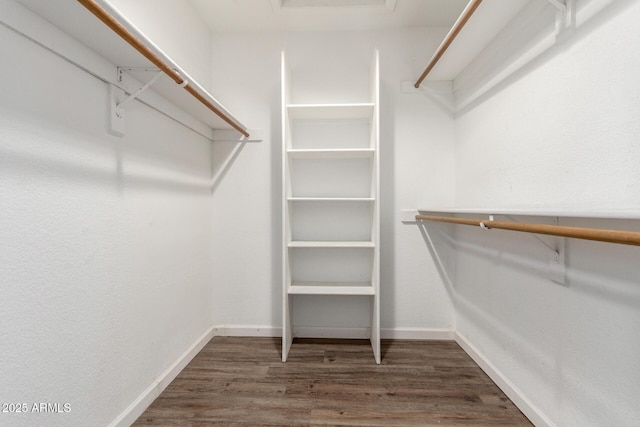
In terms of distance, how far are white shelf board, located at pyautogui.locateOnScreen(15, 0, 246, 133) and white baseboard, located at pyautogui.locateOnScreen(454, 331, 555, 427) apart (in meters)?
2.20

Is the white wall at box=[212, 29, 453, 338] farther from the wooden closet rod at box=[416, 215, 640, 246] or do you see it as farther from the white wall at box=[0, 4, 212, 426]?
the wooden closet rod at box=[416, 215, 640, 246]

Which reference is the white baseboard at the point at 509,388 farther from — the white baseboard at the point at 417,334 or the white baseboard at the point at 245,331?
the white baseboard at the point at 245,331

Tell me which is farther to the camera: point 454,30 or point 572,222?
point 454,30

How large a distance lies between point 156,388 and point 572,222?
2011 mm

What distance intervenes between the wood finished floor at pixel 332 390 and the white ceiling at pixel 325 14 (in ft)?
7.59

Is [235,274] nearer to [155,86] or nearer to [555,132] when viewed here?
[155,86]

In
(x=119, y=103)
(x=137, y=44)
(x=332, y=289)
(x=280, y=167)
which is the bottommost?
(x=332, y=289)

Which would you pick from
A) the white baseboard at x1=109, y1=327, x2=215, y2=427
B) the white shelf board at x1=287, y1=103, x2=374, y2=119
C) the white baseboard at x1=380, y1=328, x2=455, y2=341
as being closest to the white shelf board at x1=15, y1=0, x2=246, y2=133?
the white shelf board at x1=287, y1=103, x2=374, y2=119

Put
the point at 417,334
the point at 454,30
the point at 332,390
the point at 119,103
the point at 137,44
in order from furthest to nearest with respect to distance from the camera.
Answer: the point at 417,334
the point at 332,390
the point at 454,30
the point at 119,103
the point at 137,44

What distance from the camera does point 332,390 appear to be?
155 centimetres

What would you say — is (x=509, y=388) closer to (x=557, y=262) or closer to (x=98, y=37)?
(x=557, y=262)

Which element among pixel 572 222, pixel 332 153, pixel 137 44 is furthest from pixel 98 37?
pixel 572 222

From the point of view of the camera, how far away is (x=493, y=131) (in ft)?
5.35

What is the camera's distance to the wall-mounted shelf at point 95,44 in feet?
2.76
